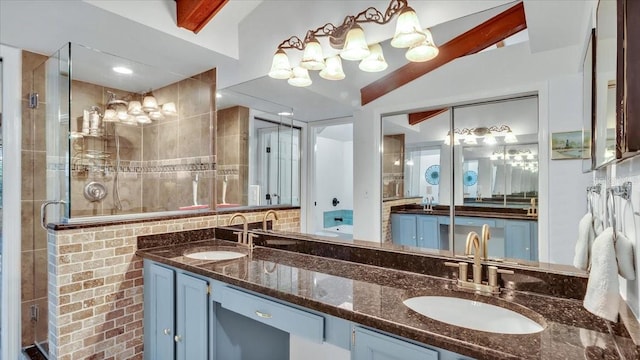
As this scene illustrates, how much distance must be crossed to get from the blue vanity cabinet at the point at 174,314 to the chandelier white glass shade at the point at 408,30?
1.57 metres

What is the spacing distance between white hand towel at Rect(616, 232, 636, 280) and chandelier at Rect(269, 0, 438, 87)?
3.53 feet

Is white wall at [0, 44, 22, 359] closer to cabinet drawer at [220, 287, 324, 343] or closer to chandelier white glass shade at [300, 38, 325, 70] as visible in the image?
cabinet drawer at [220, 287, 324, 343]

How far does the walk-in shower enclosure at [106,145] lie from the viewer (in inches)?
87.5

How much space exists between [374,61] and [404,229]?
2.93 ft

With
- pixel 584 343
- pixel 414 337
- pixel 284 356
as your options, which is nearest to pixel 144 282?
pixel 284 356

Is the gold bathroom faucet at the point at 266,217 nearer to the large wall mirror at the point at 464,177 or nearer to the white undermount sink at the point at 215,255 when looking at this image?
the white undermount sink at the point at 215,255

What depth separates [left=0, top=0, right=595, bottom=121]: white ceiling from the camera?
4.43 ft

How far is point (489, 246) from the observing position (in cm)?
138

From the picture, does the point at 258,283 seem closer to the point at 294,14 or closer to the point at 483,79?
the point at 483,79

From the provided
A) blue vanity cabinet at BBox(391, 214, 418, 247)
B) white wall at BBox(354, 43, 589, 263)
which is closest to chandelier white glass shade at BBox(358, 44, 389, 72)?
white wall at BBox(354, 43, 589, 263)

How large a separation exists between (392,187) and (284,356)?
1.20 m

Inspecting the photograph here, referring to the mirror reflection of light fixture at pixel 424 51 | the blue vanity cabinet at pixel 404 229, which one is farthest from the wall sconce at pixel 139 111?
the blue vanity cabinet at pixel 404 229

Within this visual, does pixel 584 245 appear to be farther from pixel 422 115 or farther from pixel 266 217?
pixel 266 217

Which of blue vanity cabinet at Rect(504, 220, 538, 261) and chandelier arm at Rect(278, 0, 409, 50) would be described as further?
chandelier arm at Rect(278, 0, 409, 50)
